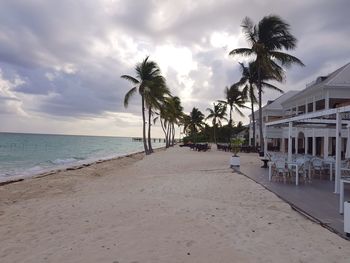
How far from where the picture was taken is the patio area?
6.45 m

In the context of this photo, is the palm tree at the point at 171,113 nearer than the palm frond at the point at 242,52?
No

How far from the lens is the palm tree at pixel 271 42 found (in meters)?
23.0

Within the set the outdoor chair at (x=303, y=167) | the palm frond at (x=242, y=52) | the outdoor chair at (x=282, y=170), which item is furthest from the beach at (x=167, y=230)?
the palm frond at (x=242, y=52)

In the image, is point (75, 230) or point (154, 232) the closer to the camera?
point (154, 232)

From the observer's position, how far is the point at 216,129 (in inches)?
2463

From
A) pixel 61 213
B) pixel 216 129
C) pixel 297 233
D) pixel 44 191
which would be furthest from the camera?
pixel 216 129

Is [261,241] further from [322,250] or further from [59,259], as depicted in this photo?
[59,259]

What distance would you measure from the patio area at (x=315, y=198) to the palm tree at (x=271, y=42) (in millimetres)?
12530

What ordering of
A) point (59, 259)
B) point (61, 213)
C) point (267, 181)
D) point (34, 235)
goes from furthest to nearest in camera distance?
point (267, 181), point (61, 213), point (34, 235), point (59, 259)

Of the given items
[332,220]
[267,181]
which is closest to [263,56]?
[267,181]

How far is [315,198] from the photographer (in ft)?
28.4

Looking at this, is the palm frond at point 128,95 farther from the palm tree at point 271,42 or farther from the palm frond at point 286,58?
the palm frond at point 286,58

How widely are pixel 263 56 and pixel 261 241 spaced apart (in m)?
19.2

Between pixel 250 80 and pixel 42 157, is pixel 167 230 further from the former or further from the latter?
pixel 42 157
